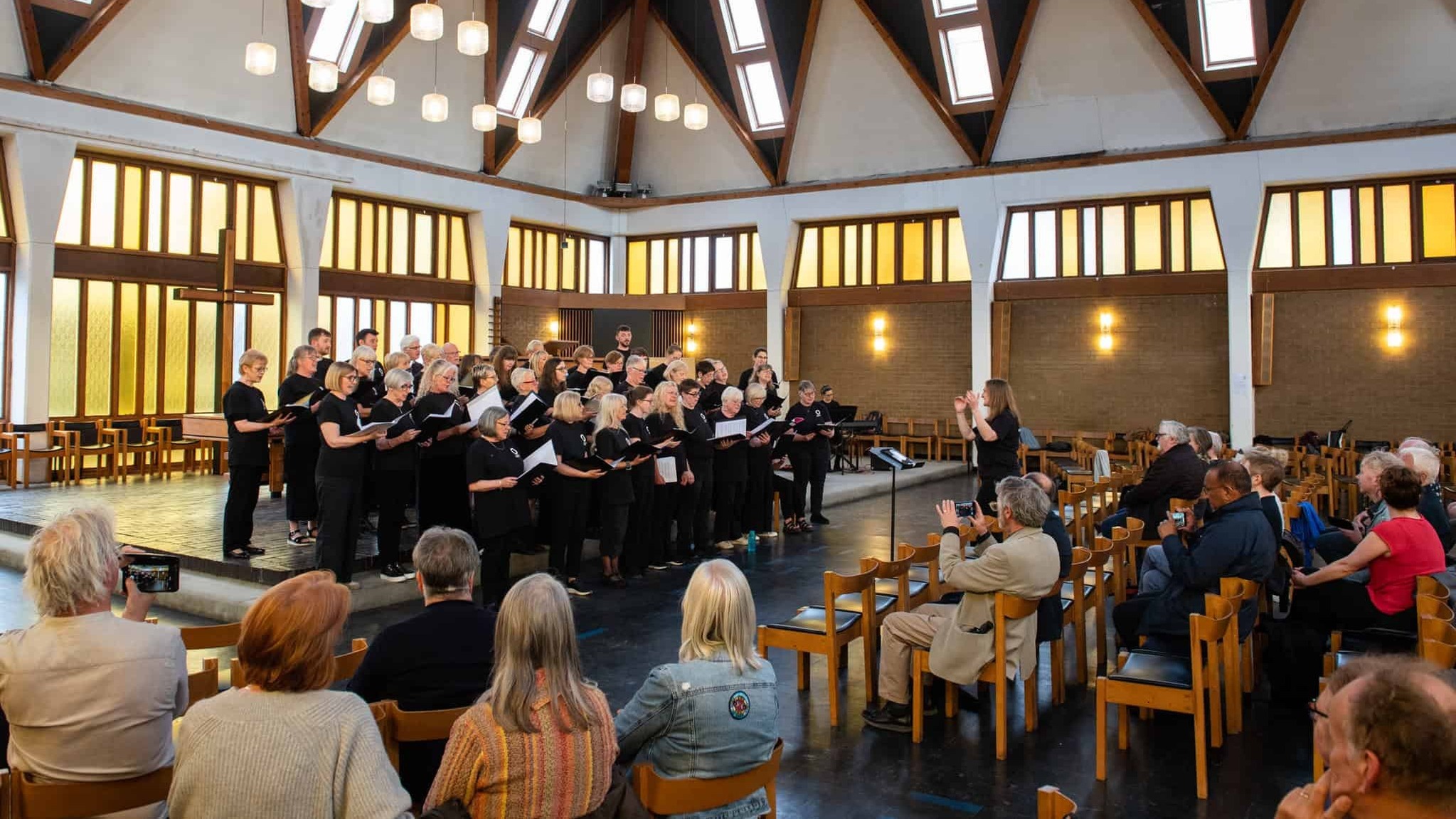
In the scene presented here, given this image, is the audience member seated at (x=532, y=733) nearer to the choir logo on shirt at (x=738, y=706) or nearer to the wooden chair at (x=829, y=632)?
the choir logo on shirt at (x=738, y=706)

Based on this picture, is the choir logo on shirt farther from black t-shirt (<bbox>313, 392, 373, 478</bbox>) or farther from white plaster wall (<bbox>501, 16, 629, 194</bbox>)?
white plaster wall (<bbox>501, 16, 629, 194</bbox>)

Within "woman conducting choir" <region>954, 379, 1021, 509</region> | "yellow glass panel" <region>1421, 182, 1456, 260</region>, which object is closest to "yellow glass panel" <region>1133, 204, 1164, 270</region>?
"yellow glass panel" <region>1421, 182, 1456, 260</region>

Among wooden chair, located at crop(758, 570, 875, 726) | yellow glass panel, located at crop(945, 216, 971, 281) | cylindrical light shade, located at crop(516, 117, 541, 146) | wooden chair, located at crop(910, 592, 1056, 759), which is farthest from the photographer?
yellow glass panel, located at crop(945, 216, 971, 281)

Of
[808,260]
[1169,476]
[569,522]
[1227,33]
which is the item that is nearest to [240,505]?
[569,522]

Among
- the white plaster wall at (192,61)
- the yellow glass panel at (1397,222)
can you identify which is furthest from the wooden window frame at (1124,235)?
the white plaster wall at (192,61)

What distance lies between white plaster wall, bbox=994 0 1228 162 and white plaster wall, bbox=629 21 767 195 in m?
4.89

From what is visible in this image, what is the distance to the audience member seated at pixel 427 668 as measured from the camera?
2518 mm

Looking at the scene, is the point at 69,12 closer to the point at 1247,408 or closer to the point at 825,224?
the point at 825,224

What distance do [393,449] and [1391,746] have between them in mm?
5411

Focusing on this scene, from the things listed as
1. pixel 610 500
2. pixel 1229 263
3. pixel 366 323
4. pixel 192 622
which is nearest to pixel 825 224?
pixel 1229 263

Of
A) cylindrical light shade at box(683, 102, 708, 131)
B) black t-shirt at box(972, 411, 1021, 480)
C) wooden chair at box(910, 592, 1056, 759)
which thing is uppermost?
cylindrical light shade at box(683, 102, 708, 131)

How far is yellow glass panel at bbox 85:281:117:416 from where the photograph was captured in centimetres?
1220

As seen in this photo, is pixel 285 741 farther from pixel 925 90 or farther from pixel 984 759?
pixel 925 90

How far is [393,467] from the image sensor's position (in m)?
5.90
